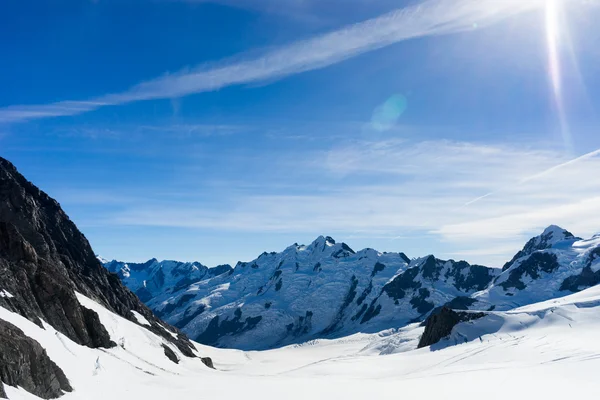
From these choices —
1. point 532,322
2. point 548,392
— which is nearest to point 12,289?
point 548,392

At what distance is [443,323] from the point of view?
99688 millimetres

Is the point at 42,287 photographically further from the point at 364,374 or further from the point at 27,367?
the point at 364,374

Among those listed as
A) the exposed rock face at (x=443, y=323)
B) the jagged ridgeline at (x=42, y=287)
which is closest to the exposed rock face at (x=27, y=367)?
the jagged ridgeline at (x=42, y=287)

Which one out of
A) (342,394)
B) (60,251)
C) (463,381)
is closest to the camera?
(342,394)

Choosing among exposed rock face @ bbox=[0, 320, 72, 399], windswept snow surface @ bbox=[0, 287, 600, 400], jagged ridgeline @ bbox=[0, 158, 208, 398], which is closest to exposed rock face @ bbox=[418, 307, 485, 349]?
windswept snow surface @ bbox=[0, 287, 600, 400]

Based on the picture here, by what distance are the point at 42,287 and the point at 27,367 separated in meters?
27.9

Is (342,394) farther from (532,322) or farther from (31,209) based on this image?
(31,209)

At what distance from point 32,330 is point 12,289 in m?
9.60

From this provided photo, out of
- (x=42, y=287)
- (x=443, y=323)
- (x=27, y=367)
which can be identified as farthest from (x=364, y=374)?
(x=443, y=323)

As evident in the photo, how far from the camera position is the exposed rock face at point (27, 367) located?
26156 millimetres

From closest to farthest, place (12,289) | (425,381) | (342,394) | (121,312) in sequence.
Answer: (342,394) → (425,381) → (12,289) → (121,312)

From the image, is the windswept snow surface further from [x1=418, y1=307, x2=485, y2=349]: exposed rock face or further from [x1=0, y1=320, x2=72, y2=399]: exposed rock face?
[x1=418, y1=307, x2=485, y2=349]: exposed rock face

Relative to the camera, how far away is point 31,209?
9406 cm

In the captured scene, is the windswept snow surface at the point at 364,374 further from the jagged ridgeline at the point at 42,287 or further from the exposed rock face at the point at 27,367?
the jagged ridgeline at the point at 42,287
